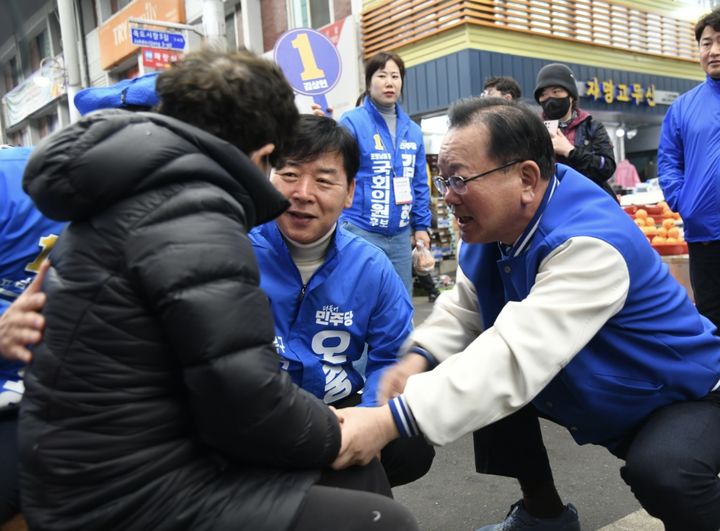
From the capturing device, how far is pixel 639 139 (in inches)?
603

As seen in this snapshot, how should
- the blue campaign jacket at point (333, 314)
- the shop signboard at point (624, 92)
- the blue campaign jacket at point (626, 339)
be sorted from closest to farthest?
the blue campaign jacket at point (626, 339) < the blue campaign jacket at point (333, 314) < the shop signboard at point (624, 92)

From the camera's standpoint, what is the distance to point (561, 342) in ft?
5.16

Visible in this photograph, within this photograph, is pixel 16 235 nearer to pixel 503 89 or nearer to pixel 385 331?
pixel 385 331

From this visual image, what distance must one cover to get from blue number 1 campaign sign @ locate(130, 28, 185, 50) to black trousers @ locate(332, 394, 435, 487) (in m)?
8.26

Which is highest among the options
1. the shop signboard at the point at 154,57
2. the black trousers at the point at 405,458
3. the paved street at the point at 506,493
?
the shop signboard at the point at 154,57

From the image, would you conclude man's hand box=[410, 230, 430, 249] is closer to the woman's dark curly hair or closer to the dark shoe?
the dark shoe

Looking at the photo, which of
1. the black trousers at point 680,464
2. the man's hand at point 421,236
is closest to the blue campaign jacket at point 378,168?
the man's hand at point 421,236

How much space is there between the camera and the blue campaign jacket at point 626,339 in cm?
169

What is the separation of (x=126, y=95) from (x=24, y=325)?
725mm

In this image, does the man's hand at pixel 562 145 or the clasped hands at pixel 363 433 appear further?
the man's hand at pixel 562 145

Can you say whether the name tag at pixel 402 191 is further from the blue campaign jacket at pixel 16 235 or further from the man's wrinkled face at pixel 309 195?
the blue campaign jacket at pixel 16 235

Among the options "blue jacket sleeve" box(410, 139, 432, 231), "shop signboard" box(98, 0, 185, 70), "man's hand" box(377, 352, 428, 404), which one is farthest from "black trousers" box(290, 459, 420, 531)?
"shop signboard" box(98, 0, 185, 70)

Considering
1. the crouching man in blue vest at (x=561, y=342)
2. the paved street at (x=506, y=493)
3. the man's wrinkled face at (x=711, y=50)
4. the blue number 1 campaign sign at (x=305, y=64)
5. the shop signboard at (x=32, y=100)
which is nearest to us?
the crouching man in blue vest at (x=561, y=342)

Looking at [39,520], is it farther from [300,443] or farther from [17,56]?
[17,56]
